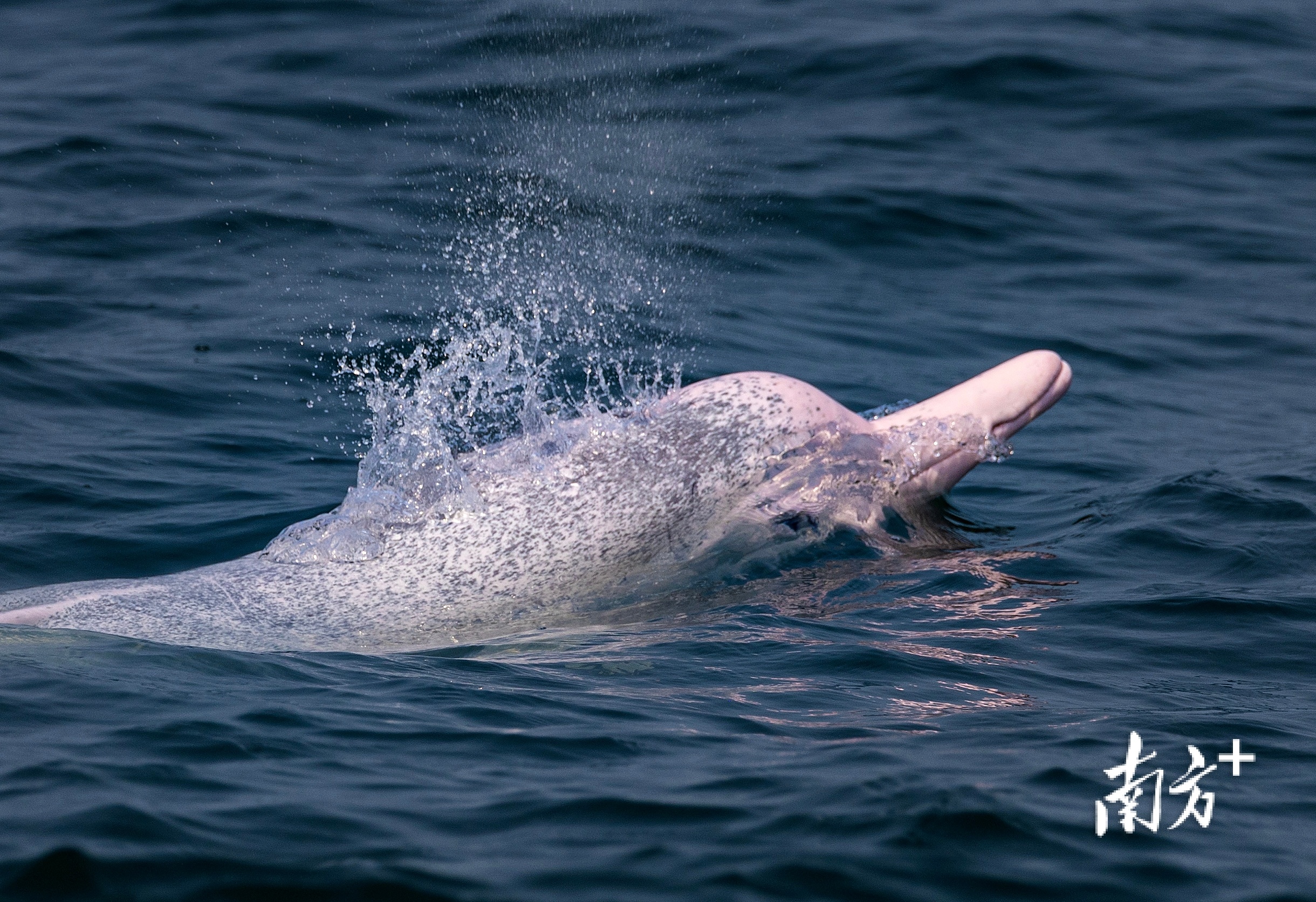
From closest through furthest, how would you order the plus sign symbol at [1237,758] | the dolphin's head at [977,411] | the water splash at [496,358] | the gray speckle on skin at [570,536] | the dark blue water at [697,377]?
the dark blue water at [697,377]
the plus sign symbol at [1237,758]
the gray speckle on skin at [570,536]
the water splash at [496,358]
the dolphin's head at [977,411]

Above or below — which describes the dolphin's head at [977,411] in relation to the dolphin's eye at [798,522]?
above

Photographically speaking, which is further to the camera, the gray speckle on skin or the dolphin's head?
the dolphin's head

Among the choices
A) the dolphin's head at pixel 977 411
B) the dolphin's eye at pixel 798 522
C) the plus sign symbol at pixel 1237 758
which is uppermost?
the dolphin's head at pixel 977 411

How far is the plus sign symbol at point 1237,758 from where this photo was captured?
5.38 meters

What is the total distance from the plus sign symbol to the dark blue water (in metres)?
0.09

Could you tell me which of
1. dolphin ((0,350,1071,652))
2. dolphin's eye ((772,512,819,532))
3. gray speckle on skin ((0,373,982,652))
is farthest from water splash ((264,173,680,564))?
dolphin's eye ((772,512,819,532))

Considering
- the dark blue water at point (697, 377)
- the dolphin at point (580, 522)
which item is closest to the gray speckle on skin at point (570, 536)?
the dolphin at point (580, 522)

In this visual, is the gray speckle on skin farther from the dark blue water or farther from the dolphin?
the dark blue water

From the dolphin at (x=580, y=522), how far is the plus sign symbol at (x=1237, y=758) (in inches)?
112

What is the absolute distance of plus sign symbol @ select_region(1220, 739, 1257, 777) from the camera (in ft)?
17.7

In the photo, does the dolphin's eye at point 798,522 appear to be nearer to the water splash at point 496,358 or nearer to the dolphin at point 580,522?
the dolphin at point 580,522

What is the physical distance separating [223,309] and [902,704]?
8880 mm

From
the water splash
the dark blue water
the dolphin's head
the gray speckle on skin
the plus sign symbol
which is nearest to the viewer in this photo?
the dark blue water

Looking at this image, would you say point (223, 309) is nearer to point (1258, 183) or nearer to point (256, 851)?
point (256, 851)
